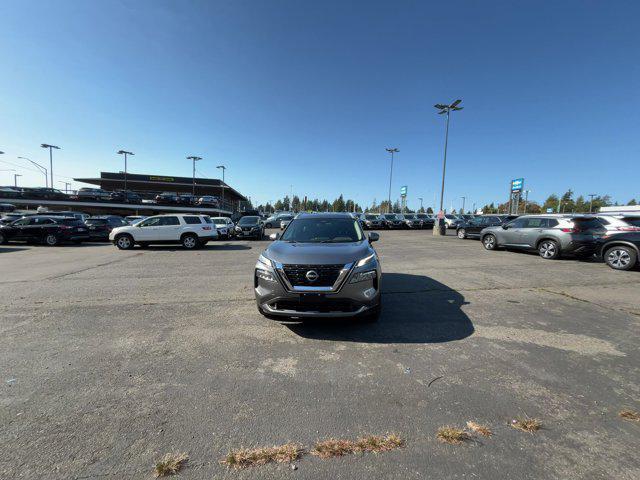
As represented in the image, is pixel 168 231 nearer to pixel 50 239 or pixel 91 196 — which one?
pixel 50 239

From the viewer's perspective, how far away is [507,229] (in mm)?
13406

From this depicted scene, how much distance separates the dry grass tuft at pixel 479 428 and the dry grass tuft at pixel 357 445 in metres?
0.63

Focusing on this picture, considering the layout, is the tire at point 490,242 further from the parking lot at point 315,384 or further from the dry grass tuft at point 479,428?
the dry grass tuft at point 479,428

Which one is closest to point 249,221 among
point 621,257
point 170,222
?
point 170,222

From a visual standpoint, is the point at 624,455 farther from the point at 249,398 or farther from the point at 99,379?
the point at 99,379

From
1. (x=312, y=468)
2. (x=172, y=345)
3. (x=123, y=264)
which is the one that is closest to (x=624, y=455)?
(x=312, y=468)

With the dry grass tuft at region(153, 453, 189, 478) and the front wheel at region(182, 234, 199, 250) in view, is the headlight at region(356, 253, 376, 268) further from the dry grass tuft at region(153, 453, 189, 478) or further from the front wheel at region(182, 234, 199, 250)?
the front wheel at region(182, 234, 199, 250)

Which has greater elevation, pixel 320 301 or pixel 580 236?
pixel 580 236

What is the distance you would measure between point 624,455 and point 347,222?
15.2 ft

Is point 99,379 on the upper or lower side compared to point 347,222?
lower

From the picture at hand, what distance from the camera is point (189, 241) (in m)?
14.7

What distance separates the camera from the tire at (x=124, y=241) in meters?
14.4

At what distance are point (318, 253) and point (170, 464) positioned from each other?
2857 millimetres

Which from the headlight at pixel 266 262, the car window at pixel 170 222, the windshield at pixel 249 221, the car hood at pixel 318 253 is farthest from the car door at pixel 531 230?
the car window at pixel 170 222
